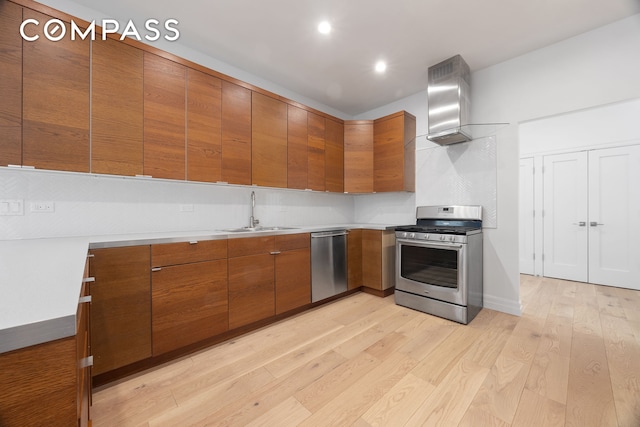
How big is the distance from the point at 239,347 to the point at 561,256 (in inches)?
190

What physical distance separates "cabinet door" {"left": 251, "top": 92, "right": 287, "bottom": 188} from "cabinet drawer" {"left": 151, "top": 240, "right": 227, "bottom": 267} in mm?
842

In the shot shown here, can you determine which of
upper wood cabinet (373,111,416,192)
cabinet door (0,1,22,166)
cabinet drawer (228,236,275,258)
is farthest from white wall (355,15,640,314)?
cabinet door (0,1,22,166)

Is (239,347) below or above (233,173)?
below

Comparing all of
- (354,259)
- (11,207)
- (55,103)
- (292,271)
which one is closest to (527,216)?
(354,259)

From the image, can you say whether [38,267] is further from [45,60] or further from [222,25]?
[222,25]

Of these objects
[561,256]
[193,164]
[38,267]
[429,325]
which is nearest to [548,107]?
[429,325]

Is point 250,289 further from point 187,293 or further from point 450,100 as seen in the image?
point 450,100

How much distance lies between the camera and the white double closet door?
342cm

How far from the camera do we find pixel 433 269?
9.08ft

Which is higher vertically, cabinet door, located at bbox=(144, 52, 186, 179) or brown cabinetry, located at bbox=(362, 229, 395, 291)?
cabinet door, located at bbox=(144, 52, 186, 179)

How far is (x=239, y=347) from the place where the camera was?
209 centimetres

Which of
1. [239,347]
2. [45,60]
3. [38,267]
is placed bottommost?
[239,347]

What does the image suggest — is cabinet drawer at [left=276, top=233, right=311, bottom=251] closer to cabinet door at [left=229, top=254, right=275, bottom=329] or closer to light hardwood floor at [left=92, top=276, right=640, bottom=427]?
cabinet door at [left=229, top=254, right=275, bottom=329]

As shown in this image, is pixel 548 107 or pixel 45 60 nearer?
pixel 45 60
